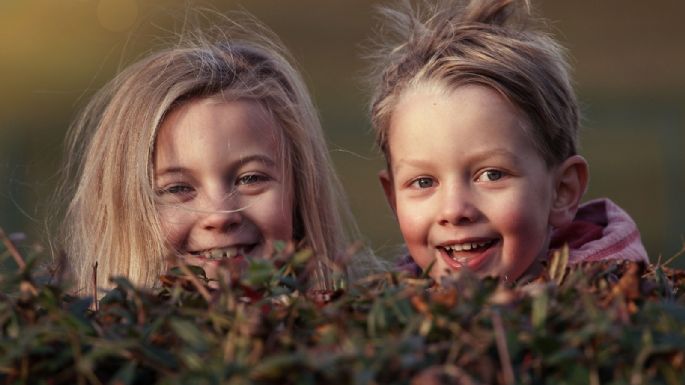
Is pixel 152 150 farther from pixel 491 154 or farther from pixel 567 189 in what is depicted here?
pixel 567 189

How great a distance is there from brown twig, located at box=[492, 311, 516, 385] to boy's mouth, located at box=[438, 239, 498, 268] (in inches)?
60.2

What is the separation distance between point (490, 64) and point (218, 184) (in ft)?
2.48

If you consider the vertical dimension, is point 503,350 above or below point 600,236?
below

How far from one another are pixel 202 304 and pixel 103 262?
1981 millimetres

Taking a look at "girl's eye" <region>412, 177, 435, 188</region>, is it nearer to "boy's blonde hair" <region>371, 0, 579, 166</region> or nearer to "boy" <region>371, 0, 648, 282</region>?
"boy" <region>371, 0, 648, 282</region>

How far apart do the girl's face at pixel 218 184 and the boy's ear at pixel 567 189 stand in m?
0.71

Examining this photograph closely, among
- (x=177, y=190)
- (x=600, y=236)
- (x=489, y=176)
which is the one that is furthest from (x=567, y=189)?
(x=177, y=190)

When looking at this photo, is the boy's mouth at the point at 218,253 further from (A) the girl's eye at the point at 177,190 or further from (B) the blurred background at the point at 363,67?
(B) the blurred background at the point at 363,67

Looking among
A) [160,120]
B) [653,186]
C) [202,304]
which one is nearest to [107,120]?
[160,120]

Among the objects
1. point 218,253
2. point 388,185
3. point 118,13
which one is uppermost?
point 118,13

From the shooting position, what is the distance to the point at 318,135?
10.7 ft

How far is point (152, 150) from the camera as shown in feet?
9.38

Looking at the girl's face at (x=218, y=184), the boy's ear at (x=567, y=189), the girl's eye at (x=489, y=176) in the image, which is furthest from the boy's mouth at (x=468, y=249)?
the girl's face at (x=218, y=184)

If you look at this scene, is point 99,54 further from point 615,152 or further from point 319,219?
point 319,219
